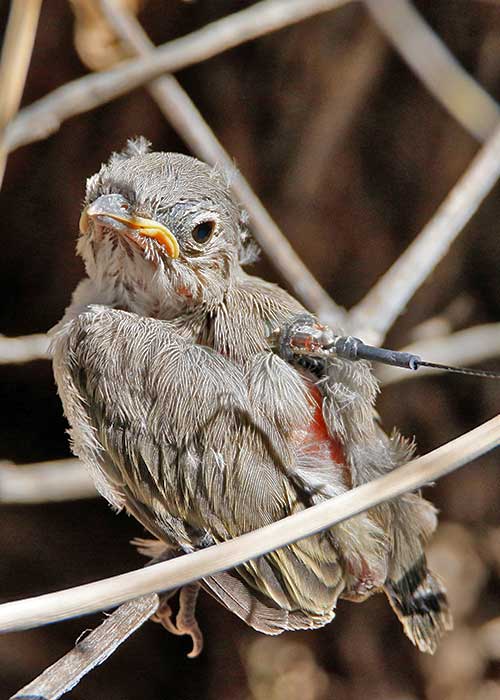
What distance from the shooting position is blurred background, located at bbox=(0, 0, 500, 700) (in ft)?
10.3

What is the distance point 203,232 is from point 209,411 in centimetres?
32

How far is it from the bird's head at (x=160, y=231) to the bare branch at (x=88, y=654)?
535 millimetres

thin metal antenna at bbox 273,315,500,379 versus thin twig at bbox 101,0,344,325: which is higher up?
thin twig at bbox 101,0,344,325

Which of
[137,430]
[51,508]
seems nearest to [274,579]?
[137,430]

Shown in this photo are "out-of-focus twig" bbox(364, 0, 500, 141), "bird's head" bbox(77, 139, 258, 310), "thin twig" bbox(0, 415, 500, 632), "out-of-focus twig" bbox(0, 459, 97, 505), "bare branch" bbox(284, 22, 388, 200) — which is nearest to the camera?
"thin twig" bbox(0, 415, 500, 632)

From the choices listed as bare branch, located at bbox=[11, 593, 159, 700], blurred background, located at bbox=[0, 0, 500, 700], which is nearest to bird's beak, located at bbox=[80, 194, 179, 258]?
bare branch, located at bbox=[11, 593, 159, 700]

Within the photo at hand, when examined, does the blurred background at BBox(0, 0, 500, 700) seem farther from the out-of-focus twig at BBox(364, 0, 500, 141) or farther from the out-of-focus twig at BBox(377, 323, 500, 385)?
the out-of-focus twig at BBox(364, 0, 500, 141)

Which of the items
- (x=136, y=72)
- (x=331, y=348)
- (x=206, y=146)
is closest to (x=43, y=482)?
(x=206, y=146)

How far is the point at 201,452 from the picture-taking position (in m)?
1.62

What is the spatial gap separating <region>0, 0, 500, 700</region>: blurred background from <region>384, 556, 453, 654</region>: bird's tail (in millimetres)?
1417

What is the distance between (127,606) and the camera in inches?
64.6

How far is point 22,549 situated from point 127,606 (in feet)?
5.97

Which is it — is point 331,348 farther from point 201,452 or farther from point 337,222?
point 337,222

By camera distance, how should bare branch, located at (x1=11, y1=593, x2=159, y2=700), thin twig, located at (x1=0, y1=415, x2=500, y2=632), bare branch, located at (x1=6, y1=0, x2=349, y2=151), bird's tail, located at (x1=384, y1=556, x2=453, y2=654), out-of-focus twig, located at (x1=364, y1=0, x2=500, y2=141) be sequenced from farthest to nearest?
out-of-focus twig, located at (x1=364, y1=0, x2=500, y2=141), bare branch, located at (x1=6, y1=0, x2=349, y2=151), bird's tail, located at (x1=384, y1=556, x2=453, y2=654), bare branch, located at (x1=11, y1=593, x2=159, y2=700), thin twig, located at (x1=0, y1=415, x2=500, y2=632)
